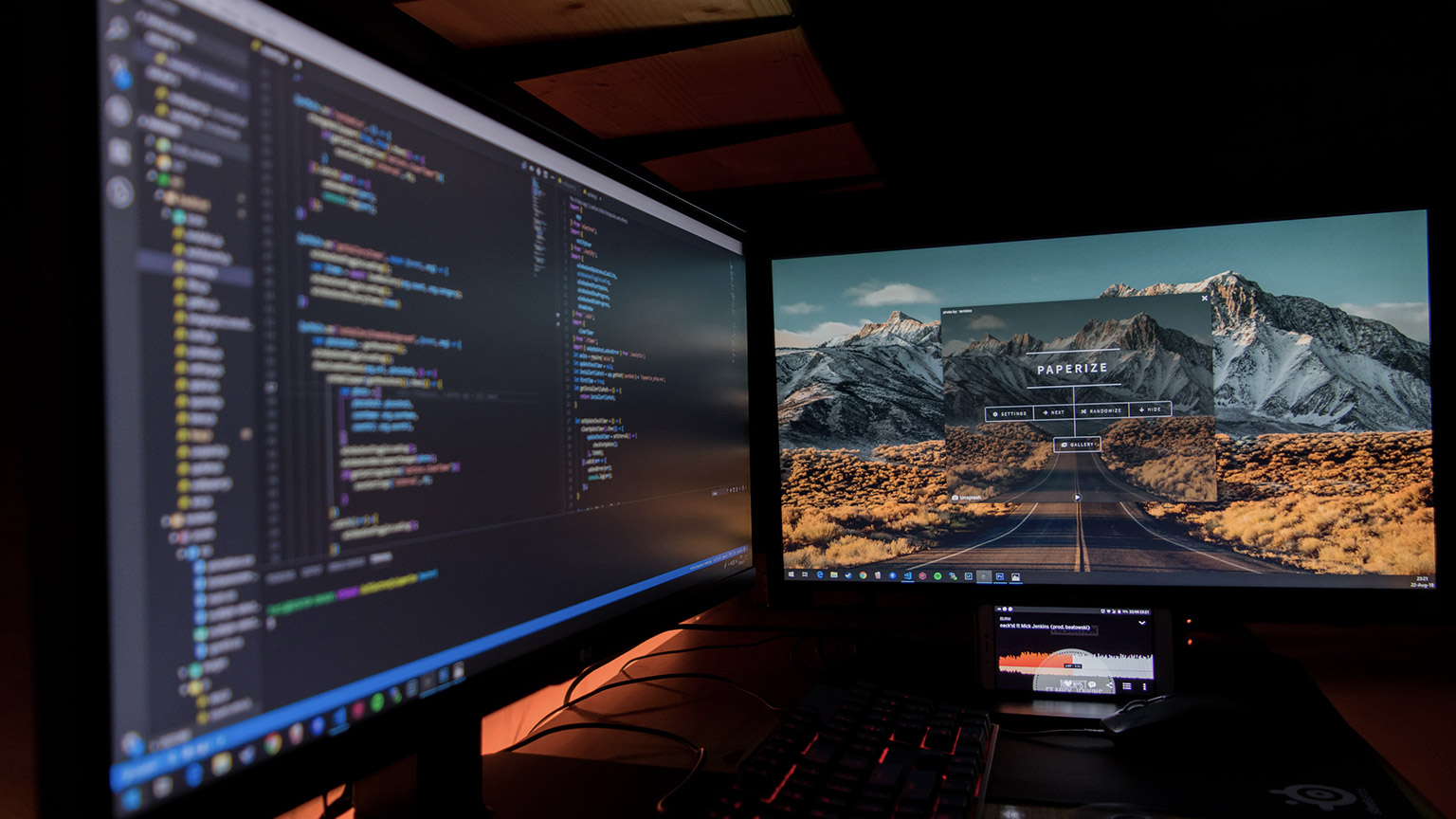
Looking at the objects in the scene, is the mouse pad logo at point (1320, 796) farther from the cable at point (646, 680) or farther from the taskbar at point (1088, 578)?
the cable at point (646, 680)

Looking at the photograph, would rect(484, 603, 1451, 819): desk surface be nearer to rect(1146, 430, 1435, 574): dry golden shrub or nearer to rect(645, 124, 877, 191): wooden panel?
rect(1146, 430, 1435, 574): dry golden shrub

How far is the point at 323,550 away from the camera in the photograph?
417 millimetres

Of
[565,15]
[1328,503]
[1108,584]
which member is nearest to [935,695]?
[1108,584]

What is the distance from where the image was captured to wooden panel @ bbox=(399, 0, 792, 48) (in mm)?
746

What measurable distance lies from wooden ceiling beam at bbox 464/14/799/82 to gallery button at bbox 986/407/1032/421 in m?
0.49

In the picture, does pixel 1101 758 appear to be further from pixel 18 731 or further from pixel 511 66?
pixel 511 66

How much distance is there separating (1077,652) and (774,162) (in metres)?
0.81

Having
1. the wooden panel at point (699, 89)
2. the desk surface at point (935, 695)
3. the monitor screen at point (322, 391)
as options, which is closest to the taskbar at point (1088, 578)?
the desk surface at point (935, 695)

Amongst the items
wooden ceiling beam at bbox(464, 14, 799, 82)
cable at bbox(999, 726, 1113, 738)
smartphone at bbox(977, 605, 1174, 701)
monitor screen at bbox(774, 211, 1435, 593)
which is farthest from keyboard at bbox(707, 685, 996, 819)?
wooden ceiling beam at bbox(464, 14, 799, 82)

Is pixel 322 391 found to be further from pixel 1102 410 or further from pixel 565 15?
pixel 1102 410

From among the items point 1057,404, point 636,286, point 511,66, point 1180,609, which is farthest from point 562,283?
point 1180,609

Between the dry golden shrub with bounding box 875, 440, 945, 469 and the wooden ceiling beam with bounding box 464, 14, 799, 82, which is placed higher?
the wooden ceiling beam with bounding box 464, 14, 799, 82

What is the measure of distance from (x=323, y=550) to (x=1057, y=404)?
79cm

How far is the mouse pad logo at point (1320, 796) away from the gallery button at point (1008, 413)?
0.43m
